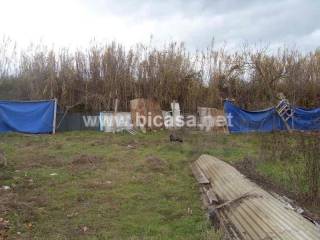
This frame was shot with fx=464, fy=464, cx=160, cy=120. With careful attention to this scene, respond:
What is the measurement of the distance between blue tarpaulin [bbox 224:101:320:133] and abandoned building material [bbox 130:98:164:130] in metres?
3.14

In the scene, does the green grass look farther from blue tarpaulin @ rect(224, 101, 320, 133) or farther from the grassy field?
blue tarpaulin @ rect(224, 101, 320, 133)

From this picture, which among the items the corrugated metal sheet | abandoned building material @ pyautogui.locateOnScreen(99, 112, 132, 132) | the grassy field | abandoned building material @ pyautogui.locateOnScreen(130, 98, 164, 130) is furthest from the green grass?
abandoned building material @ pyautogui.locateOnScreen(130, 98, 164, 130)

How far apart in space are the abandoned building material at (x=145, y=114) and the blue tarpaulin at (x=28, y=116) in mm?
3537

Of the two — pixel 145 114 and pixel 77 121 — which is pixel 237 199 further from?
pixel 77 121

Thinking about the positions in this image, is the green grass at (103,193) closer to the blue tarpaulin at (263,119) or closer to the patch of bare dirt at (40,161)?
the patch of bare dirt at (40,161)

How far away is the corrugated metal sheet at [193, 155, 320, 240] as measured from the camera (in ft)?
17.6

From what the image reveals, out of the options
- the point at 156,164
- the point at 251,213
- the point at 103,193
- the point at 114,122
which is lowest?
the point at 103,193

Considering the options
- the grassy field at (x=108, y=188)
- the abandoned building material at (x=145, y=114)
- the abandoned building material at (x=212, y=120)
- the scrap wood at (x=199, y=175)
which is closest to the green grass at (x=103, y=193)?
the grassy field at (x=108, y=188)

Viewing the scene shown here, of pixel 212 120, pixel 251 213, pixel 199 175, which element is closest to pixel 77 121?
pixel 212 120

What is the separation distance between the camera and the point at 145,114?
2091 cm

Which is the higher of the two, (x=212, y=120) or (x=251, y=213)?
(x=212, y=120)

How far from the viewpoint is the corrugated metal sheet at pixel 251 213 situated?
17.6 feet

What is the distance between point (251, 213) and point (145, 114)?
14.8 m

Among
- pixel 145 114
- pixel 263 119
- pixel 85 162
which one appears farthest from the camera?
pixel 263 119
